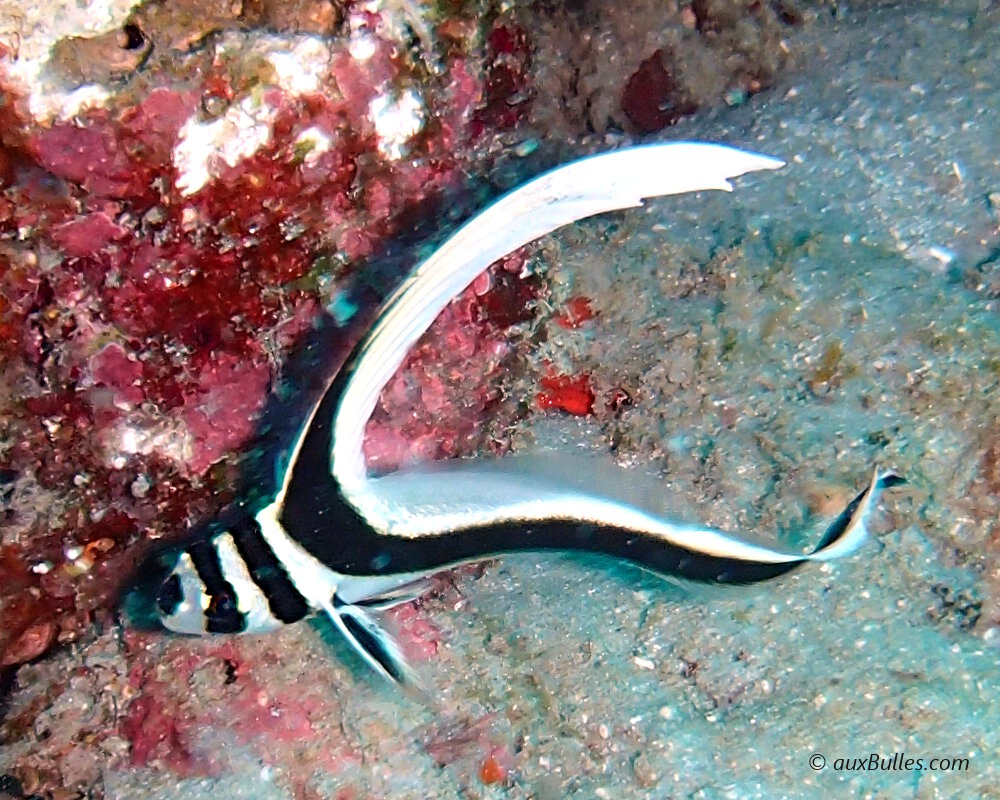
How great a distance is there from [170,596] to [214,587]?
0.19m

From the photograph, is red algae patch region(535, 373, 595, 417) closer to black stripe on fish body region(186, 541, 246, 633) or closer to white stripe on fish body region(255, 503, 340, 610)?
white stripe on fish body region(255, 503, 340, 610)

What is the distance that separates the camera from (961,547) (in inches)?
113

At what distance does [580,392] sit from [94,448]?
2112 millimetres

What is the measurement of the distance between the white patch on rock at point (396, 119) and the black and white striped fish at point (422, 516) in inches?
51.0

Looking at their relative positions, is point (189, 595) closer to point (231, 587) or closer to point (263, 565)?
point (231, 587)

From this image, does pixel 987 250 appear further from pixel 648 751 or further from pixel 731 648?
pixel 648 751

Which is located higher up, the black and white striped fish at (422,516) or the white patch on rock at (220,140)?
the white patch on rock at (220,140)

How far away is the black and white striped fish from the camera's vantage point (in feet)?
6.56

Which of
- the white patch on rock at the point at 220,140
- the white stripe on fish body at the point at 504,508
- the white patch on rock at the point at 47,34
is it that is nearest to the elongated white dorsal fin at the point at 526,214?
the white stripe on fish body at the point at 504,508

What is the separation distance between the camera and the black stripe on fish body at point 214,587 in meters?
2.60

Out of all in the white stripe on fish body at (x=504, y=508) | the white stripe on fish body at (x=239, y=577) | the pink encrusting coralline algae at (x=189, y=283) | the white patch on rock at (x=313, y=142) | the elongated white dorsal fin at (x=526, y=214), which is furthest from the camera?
the white patch on rock at (x=313, y=142)

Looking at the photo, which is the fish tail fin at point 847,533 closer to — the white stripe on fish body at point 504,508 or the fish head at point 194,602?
the white stripe on fish body at point 504,508

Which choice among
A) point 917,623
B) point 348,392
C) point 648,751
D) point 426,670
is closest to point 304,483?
point 348,392

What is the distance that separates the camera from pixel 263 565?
258cm
